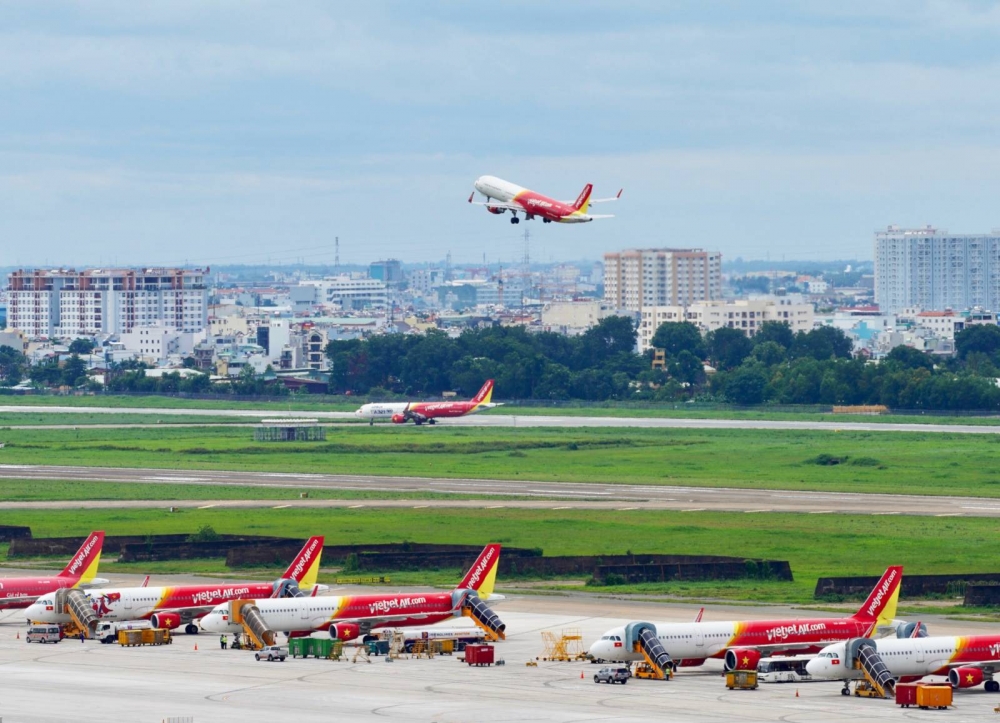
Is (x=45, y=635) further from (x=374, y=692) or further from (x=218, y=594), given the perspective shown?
(x=374, y=692)

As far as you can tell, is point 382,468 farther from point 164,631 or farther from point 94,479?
point 164,631

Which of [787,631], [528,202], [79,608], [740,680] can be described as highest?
[528,202]

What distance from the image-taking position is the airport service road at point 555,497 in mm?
151875

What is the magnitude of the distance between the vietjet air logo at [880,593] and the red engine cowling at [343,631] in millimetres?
25672

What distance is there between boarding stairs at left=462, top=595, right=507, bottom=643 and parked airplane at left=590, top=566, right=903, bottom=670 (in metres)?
9.16

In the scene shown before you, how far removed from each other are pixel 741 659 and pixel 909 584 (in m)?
26.3

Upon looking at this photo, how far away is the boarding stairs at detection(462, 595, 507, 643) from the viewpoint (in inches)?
3792

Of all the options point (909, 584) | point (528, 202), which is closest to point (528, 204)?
point (528, 202)

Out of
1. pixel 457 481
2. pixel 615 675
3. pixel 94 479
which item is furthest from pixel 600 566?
pixel 94 479

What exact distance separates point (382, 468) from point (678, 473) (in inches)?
1208

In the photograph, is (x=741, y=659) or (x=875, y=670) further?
(x=741, y=659)

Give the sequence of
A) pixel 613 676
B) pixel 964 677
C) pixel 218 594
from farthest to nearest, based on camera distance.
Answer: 1. pixel 218 594
2. pixel 613 676
3. pixel 964 677

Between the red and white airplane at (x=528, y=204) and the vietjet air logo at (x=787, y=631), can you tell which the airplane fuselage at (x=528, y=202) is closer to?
the red and white airplane at (x=528, y=204)

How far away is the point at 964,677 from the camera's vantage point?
8331 centimetres
